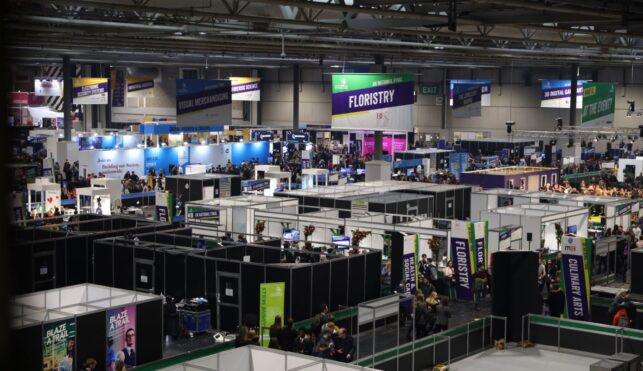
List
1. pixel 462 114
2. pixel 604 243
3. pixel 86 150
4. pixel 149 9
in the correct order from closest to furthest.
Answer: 1. pixel 149 9
2. pixel 604 243
3. pixel 86 150
4. pixel 462 114

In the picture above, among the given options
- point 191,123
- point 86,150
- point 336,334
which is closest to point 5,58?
point 336,334

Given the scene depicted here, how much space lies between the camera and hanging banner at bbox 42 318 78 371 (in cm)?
974

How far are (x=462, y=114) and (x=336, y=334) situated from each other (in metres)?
23.9

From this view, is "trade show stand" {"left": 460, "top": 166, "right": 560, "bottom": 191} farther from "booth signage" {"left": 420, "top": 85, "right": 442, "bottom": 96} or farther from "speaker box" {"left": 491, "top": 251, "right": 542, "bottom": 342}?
"booth signage" {"left": 420, "top": 85, "right": 442, "bottom": 96}

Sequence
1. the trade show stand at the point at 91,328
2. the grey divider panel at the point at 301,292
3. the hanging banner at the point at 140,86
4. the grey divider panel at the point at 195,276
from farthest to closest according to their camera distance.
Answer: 1. the hanging banner at the point at 140,86
2. the grey divider panel at the point at 195,276
3. the grey divider panel at the point at 301,292
4. the trade show stand at the point at 91,328

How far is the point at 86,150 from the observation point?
31172mm

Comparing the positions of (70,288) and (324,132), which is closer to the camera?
(70,288)

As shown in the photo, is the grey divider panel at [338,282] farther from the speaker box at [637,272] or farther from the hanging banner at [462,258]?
the speaker box at [637,272]

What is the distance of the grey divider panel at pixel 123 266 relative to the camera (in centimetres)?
1427

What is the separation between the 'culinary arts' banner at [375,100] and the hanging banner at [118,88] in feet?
95.9

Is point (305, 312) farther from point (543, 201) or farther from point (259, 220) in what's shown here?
point (543, 201)

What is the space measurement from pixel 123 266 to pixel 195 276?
59.4 inches

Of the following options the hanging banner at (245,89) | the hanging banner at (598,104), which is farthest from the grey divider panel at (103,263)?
the hanging banner at (245,89)

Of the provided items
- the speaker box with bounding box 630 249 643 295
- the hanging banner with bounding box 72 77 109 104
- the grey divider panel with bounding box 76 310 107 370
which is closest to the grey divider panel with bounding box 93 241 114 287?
the grey divider panel with bounding box 76 310 107 370
